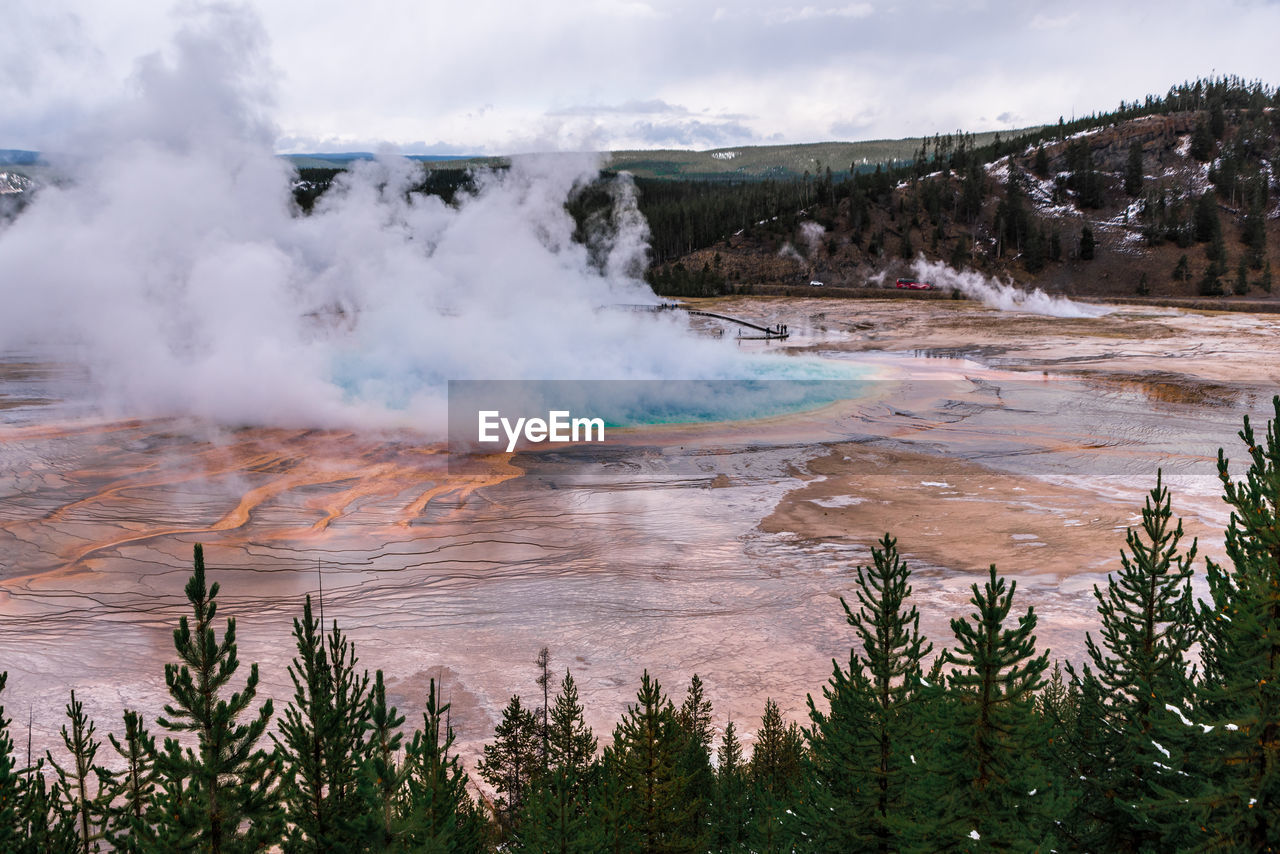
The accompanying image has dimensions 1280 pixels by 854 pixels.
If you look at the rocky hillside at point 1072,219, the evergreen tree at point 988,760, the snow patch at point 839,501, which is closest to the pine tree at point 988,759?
the evergreen tree at point 988,760

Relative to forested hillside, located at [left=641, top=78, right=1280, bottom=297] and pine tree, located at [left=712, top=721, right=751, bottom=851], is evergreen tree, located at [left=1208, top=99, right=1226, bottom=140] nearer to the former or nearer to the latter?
forested hillside, located at [left=641, top=78, right=1280, bottom=297]

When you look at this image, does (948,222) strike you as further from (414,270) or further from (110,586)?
(110,586)

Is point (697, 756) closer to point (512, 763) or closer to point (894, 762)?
point (512, 763)

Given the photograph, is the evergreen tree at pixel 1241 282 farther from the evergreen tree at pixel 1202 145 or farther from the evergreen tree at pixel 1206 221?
the evergreen tree at pixel 1202 145

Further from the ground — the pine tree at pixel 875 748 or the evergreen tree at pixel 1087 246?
the evergreen tree at pixel 1087 246

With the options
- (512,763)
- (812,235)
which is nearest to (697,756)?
(512,763)

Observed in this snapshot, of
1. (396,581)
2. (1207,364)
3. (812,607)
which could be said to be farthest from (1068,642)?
(1207,364)
